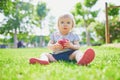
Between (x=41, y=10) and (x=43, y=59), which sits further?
(x=41, y=10)

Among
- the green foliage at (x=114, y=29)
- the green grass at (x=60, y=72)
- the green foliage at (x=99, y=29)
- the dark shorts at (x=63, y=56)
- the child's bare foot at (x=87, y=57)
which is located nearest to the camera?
the green grass at (x=60, y=72)

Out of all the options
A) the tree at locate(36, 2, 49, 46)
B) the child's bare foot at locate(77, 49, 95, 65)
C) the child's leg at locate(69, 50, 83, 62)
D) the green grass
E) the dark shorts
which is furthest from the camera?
the tree at locate(36, 2, 49, 46)

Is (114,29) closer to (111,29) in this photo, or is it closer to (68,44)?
(111,29)

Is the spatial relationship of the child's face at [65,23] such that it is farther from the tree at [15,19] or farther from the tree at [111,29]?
the tree at [15,19]

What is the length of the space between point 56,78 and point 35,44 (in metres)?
69.9

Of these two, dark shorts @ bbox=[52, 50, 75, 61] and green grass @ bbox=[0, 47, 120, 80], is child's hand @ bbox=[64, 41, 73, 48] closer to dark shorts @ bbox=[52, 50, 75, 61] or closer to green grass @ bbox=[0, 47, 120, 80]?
dark shorts @ bbox=[52, 50, 75, 61]

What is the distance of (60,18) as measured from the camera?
473 centimetres

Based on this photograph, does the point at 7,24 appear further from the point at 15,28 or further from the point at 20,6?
the point at 20,6

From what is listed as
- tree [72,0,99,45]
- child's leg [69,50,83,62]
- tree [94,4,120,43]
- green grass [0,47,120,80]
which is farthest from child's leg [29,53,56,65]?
tree [72,0,99,45]

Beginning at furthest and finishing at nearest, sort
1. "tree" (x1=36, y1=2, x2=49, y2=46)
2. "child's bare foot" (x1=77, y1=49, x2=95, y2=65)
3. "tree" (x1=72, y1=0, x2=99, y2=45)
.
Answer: "tree" (x1=36, y1=2, x2=49, y2=46) < "tree" (x1=72, y1=0, x2=99, y2=45) < "child's bare foot" (x1=77, y1=49, x2=95, y2=65)

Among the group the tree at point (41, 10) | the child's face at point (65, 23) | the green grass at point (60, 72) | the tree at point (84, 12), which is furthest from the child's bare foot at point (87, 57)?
the tree at point (41, 10)

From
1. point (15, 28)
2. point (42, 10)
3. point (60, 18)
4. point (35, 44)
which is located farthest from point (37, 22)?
point (60, 18)

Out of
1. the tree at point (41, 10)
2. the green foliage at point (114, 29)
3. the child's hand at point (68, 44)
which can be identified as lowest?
the green foliage at point (114, 29)

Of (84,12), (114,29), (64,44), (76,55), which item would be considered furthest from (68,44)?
(84,12)
